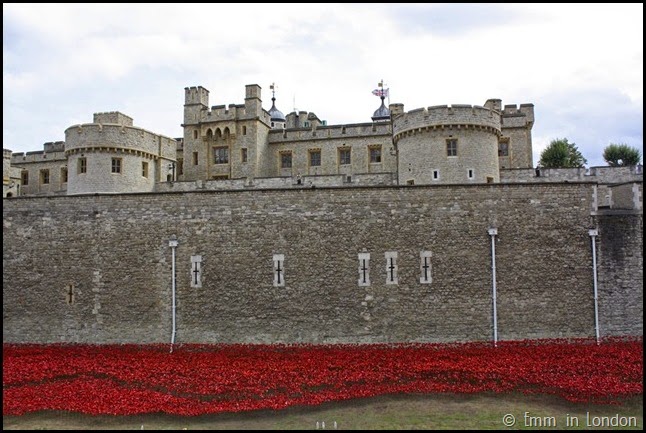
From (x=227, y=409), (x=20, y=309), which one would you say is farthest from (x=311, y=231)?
(x=20, y=309)

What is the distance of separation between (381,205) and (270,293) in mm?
4833

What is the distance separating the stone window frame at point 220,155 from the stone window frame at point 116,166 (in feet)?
40.1

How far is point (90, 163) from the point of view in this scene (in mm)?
31031

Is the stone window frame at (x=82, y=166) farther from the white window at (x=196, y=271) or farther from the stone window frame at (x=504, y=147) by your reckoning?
the stone window frame at (x=504, y=147)

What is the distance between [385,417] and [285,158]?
107ft

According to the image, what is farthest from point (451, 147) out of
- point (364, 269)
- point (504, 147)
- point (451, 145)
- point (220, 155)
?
point (220, 155)

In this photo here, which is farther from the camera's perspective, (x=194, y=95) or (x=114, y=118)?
(x=194, y=95)

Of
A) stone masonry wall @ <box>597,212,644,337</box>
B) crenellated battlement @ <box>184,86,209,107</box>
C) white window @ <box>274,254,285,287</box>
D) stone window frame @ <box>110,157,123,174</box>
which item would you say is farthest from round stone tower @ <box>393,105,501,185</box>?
crenellated battlement @ <box>184,86,209,107</box>

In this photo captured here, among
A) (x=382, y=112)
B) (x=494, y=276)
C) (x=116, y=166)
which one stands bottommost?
(x=494, y=276)

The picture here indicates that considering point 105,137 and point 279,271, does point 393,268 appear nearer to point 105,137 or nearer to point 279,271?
point 279,271

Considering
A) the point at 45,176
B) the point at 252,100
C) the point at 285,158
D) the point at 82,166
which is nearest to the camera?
the point at 82,166

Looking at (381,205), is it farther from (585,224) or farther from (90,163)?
(90,163)

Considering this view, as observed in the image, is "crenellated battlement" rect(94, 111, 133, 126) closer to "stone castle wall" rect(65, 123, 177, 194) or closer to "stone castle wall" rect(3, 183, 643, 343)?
"stone castle wall" rect(65, 123, 177, 194)

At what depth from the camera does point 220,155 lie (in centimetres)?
4306
